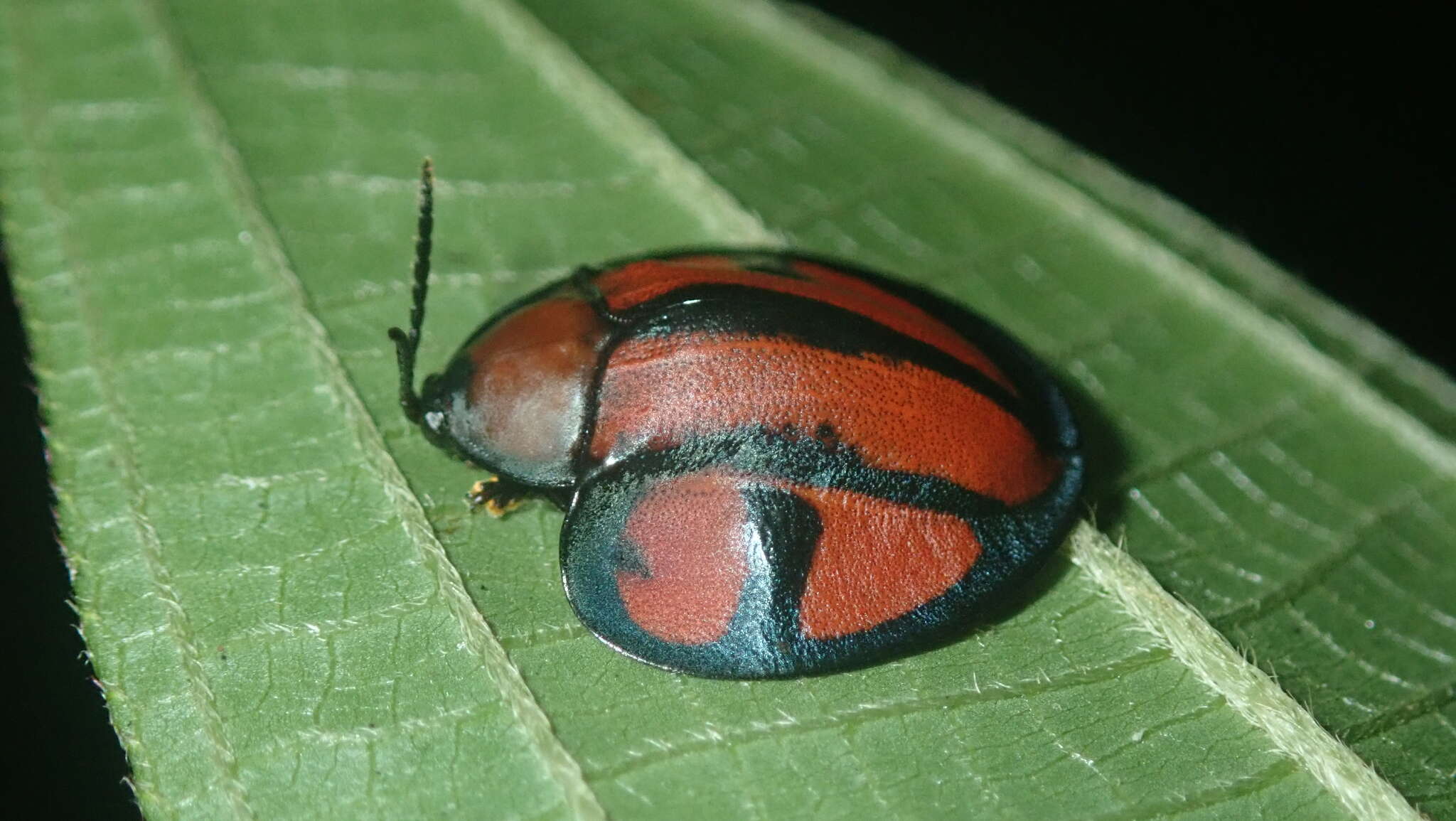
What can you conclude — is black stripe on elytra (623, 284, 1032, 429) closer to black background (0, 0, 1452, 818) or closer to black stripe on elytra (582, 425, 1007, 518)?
black stripe on elytra (582, 425, 1007, 518)

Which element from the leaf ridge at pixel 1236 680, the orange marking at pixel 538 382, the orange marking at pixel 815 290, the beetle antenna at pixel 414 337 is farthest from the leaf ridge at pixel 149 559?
the leaf ridge at pixel 1236 680

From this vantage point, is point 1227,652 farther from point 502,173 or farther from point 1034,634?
point 502,173

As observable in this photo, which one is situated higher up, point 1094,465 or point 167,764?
point 1094,465

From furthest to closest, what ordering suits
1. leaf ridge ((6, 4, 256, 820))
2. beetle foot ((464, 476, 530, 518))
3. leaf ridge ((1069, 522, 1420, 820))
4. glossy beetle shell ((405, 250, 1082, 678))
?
beetle foot ((464, 476, 530, 518)) < glossy beetle shell ((405, 250, 1082, 678)) < leaf ridge ((1069, 522, 1420, 820)) < leaf ridge ((6, 4, 256, 820))

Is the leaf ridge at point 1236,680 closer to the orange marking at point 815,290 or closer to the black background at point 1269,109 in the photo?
the orange marking at point 815,290

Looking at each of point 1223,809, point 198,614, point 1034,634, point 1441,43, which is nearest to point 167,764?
point 198,614

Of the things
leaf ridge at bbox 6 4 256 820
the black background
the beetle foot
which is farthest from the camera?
the black background

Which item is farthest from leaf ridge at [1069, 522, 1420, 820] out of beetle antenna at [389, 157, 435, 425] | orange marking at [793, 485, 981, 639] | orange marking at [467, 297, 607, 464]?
beetle antenna at [389, 157, 435, 425]
